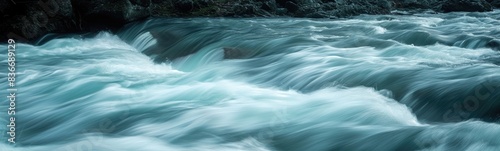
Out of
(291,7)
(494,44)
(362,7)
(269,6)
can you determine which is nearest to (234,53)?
(494,44)

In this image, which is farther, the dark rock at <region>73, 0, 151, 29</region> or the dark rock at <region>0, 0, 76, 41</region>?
the dark rock at <region>73, 0, 151, 29</region>

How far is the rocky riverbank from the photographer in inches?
448

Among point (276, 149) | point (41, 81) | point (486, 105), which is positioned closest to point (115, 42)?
point (41, 81)

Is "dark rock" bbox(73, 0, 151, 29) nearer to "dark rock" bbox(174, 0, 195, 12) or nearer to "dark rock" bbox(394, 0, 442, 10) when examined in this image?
"dark rock" bbox(174, 0, 195, 12)

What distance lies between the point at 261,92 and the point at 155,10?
313 inches

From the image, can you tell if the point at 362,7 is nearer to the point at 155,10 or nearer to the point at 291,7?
the point at 291,7

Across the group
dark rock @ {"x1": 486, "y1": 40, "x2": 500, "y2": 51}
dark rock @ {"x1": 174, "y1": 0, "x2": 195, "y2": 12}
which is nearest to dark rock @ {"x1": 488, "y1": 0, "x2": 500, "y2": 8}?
dark rock @ {"x1": 486, "y1": 40, "x2": 500, "y2": 51}

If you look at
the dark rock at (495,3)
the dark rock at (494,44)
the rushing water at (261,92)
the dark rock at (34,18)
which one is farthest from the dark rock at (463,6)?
the dark rock at (34,18)

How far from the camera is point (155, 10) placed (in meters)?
14.3

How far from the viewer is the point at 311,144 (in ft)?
18.3

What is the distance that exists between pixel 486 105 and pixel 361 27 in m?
7.07

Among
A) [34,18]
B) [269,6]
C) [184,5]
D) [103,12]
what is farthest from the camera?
[269,6]

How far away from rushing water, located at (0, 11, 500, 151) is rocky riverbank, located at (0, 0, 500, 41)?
24.7 inches

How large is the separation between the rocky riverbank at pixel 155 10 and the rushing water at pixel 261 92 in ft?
2.06
